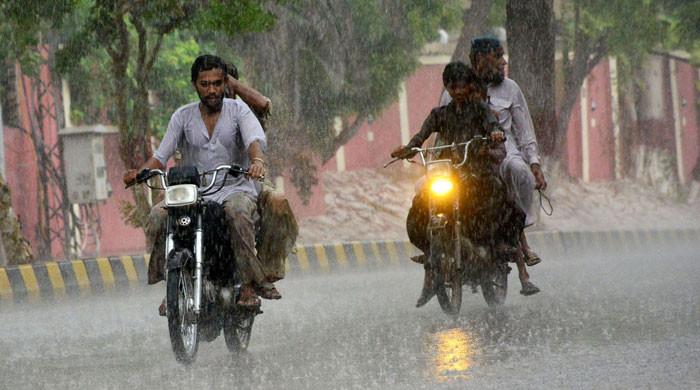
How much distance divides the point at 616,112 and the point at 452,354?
3524cm

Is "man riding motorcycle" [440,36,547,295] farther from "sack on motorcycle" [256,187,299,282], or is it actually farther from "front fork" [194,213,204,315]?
"front fork" [194,213,204,315]

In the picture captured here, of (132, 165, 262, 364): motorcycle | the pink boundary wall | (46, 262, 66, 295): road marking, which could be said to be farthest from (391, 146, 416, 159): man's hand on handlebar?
the pink boundary wall

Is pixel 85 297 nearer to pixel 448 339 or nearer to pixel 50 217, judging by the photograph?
pixel 448 339

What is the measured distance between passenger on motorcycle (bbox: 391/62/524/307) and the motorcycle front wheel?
8.32ft

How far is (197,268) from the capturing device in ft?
25.8

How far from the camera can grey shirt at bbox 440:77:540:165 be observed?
10758 millimetres

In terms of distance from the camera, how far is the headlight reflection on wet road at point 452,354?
23.5 ft

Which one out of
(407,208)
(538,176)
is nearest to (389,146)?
(407,208)

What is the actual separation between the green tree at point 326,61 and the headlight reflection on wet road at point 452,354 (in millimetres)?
15145

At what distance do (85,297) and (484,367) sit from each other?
7.75 meters

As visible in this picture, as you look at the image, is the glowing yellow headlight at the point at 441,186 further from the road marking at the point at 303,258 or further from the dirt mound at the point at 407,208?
the dirt mound at the point at 407,208

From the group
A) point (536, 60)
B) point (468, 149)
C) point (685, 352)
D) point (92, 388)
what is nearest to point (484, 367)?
point (685, 352)

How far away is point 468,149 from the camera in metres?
10.2

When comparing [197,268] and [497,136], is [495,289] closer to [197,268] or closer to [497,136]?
[497,136]
